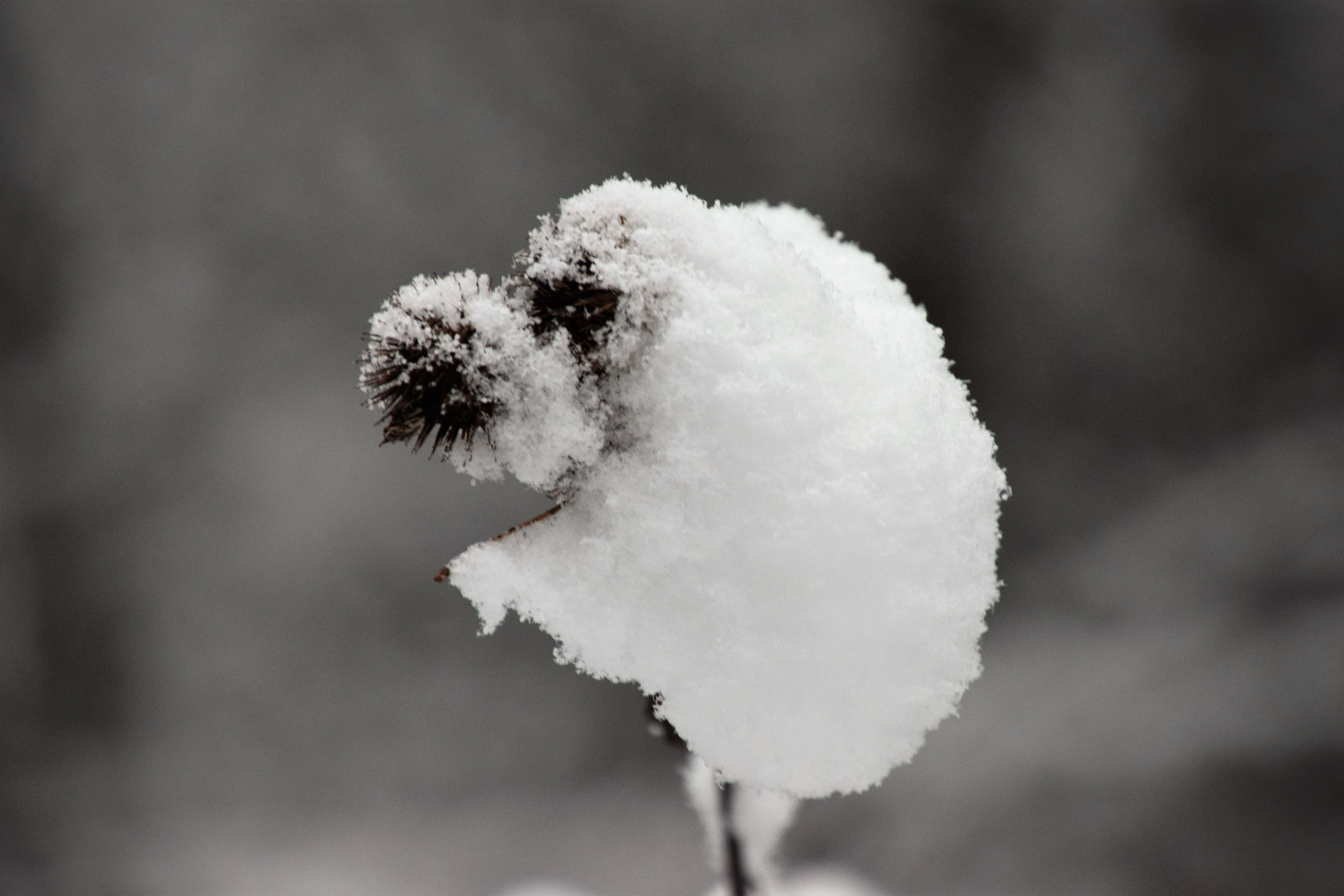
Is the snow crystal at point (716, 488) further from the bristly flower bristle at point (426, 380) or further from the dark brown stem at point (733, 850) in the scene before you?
the dark brown stem at point (733, 850)

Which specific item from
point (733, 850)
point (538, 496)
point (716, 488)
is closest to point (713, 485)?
point (716, 488)

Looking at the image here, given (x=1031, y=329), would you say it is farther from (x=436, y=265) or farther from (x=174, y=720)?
(x=174, y=720)

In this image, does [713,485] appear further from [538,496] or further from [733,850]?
[538,496]

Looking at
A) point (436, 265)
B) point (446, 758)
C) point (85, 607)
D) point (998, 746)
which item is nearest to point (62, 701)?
point (85, 607)

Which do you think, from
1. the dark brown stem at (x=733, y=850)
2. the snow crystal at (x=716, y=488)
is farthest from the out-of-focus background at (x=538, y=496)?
the snow crystal at (x=716, y=488)

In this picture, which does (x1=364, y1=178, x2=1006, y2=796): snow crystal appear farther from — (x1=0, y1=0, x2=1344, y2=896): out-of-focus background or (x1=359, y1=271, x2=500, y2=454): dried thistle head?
(x1=0, y1=0, x2=1344, y2=896): out-of-focus background

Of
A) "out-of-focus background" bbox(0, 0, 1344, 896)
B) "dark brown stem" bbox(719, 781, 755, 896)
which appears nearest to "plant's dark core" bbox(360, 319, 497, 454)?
"dark brown stem" bbox(719, 781, 755, 896)

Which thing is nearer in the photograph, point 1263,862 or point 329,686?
point 1263,862
